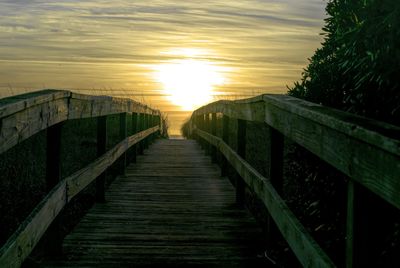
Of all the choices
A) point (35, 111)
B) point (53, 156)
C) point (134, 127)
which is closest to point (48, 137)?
point (53, 156)

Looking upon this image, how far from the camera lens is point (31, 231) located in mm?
3297

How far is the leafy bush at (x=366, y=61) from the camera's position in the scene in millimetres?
3502

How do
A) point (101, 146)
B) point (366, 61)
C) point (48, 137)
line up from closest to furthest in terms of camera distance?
point (366, 61)
point (48, 137)
point (101, 146)

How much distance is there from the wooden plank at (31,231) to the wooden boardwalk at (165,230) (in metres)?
0.65

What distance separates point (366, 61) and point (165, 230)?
2593 millimetres

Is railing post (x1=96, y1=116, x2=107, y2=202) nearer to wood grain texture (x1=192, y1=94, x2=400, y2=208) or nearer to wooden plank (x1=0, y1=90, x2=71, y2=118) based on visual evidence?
wooden plank (x1=0, y1=90, x2=71, y2=118)

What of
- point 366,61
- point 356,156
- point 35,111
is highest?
point 366,61

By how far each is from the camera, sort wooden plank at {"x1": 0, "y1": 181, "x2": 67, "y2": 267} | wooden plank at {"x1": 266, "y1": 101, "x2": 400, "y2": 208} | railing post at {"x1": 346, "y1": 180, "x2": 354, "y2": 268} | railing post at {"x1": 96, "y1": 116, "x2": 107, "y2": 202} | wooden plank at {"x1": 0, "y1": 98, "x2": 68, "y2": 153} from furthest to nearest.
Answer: railing post at {"x1": 96, "y1": 116, "x2": 107, "y2": 202}
wooden plank at {"x1": 0, "y1": 181, "x2": 67, "y2": 267}
wooden plank at {"x1": 0, "y1": 98, "x2": 68, "y2": 153}
railing post at {"x1": 346, "y1": 180, "x2": 354, "y2": 268}
wooden plank at {"x1": 266, "y1": 101, "x2": 400, "y2": 208}

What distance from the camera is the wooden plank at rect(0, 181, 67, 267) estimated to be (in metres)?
2.91

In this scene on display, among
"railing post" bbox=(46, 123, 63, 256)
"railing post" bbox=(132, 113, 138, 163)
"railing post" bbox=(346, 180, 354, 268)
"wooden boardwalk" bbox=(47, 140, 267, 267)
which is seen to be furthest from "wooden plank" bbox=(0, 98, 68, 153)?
"railing post" bbox=(132, 113, 138, 163)

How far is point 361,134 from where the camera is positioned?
2098mm

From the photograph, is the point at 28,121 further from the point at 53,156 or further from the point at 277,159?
the point at 277,159

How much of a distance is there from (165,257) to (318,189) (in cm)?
135

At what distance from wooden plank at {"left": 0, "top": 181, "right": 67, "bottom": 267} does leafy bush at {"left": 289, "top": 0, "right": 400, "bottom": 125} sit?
215cm
